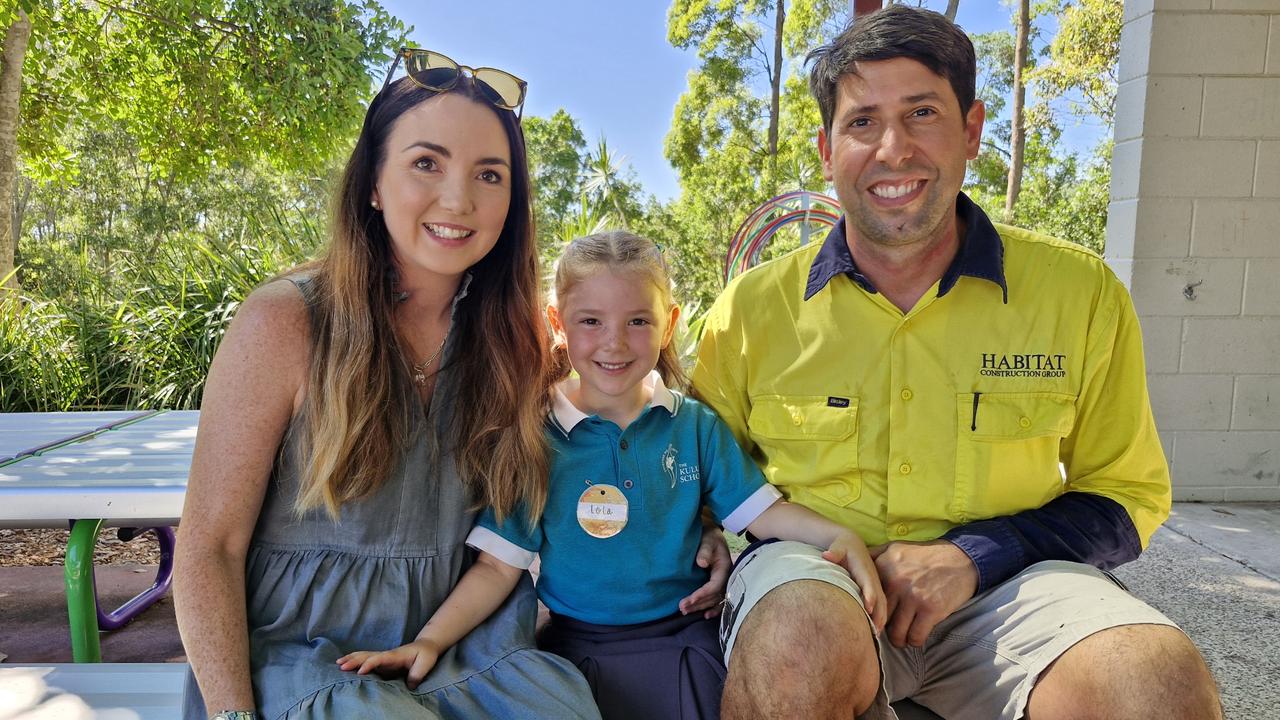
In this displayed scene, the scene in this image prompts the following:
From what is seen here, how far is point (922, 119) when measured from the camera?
1986mm

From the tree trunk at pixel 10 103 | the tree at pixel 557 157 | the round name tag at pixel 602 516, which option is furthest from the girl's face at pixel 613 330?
the tree at pixel 557 157

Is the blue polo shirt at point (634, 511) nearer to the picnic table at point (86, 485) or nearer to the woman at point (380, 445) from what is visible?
the woman at point (380, 445)

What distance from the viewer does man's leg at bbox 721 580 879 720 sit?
4.67 feet

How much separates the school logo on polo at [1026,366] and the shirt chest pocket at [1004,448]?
0.15 ft

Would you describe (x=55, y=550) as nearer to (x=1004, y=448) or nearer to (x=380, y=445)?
(x=380, y=445)

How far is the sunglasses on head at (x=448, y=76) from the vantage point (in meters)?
1.77

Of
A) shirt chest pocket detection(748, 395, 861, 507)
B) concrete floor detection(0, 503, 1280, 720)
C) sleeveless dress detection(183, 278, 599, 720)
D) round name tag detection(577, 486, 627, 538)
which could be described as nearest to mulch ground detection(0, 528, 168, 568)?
concrete floor detection(0, 503, 1280, 720)

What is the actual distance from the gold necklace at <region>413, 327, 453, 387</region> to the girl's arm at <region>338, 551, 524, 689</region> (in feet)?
1.31

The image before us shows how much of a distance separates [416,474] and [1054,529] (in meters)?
1.38

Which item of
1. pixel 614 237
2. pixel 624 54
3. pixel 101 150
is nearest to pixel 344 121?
pixel 614 237

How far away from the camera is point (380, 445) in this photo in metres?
1.69

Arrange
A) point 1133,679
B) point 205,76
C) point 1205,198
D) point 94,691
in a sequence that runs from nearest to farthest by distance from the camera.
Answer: point 1133,679 < point 94,691 < point 1205,198 < point 205,76

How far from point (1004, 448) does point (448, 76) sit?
147cm

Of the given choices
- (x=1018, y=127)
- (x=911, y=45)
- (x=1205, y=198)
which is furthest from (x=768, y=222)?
(x=1018, y=127)
